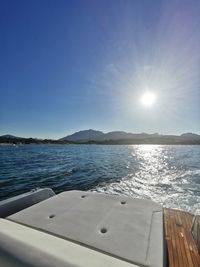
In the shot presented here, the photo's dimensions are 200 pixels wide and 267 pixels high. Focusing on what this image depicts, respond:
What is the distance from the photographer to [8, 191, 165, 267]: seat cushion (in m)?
3.45

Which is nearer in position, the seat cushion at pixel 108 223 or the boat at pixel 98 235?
the boat at pixel 98 235

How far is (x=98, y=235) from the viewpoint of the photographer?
394 cm

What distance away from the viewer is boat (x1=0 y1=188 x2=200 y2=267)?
3035 millimetres

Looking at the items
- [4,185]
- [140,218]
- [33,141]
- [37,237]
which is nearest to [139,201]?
[140,218]

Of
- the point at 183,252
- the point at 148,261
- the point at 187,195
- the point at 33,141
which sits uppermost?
the point at 33,141

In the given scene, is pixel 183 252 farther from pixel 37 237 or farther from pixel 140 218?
pixel 37 237

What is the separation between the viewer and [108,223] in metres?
4.50

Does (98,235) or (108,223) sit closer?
(98,235)

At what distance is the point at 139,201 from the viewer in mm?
5828

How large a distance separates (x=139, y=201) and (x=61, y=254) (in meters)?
3.32

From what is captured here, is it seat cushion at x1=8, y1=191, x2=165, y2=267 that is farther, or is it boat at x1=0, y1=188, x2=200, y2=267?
seat cushion at x1=8, y1=191, x2=165, y2=267

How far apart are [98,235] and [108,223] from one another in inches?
23.7

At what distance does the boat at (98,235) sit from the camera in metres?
3.04

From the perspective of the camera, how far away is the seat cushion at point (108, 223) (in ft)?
11.3
